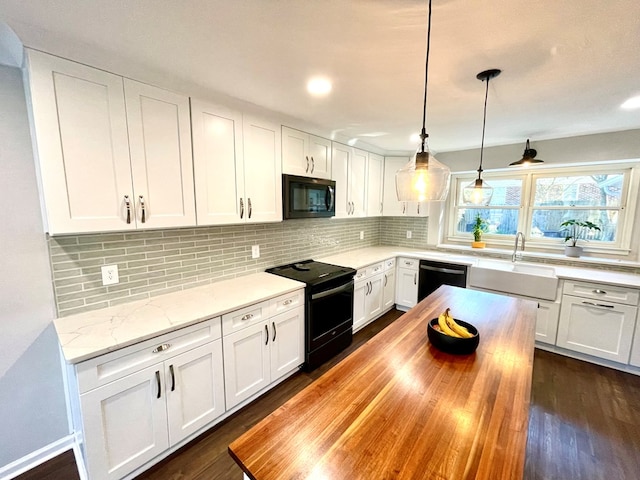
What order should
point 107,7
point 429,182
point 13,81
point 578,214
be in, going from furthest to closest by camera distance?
1. point 578,214
2. point 13,81
3. point 429,182
4. point 107,7

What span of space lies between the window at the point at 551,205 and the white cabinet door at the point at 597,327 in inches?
34.9

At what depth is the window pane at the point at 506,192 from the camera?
3508 mm

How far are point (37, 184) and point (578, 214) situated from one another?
4.93 metres

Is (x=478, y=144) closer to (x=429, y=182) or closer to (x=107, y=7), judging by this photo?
(x=429, y=182)

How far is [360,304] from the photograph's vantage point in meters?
3.16

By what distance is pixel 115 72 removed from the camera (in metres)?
1.46

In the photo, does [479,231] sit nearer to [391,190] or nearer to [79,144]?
[391,190]

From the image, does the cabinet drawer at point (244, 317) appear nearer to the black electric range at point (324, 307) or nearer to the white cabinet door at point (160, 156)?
the black electric range at point (324, 307)

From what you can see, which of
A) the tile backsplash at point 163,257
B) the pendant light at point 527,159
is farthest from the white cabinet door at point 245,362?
the pendant light at point 527,159

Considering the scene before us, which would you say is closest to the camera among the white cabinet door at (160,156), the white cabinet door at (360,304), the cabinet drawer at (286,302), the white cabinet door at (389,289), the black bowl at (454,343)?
the black bowl at (454,343)

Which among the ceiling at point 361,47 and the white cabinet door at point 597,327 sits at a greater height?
the ceiling at point 361,47

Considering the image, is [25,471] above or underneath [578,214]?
underneath


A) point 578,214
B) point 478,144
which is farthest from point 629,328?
point 478,144

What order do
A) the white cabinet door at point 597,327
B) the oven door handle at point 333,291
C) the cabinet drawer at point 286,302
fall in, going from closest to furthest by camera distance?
the cabinet drawer at point 286,302 → the oven door handle at point 333,291 → the white cabinet door at point 597,327
